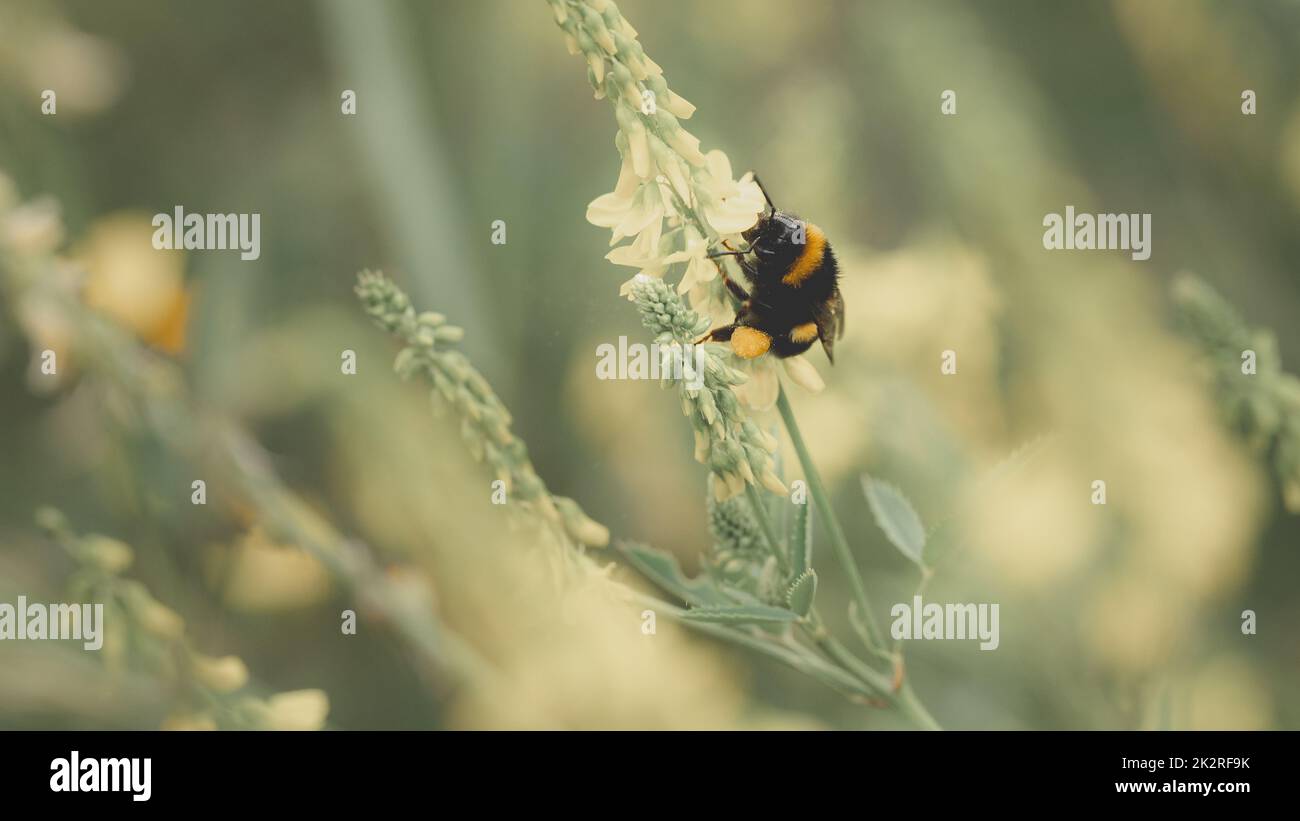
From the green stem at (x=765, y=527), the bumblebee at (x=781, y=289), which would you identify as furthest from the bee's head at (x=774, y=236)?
the green stem at (x=765, y=527)

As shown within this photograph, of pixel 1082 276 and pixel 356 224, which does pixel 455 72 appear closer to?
pixel 356 224

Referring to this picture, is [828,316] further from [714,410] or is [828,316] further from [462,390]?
[462,390]

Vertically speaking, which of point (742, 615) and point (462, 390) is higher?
point (462, 390)

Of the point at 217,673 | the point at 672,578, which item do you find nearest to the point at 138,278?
the point at 217,673

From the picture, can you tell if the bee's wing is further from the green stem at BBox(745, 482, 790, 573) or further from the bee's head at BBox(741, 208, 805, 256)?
the green stem at BBox(745, 482, 790, 573)

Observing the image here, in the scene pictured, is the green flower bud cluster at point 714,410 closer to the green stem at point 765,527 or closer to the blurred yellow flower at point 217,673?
the green stem at point 765,527

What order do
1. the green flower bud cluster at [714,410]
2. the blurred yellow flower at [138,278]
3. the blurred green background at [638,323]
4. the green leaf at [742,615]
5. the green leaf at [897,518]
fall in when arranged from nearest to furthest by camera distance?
the green flower bud cluster at [714,410], the green leaf at [742,615], the green leaf at [897,518], the blurred green background at [638,323], the blurred yellow flower at [138,278]
